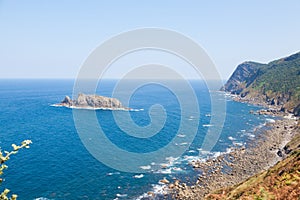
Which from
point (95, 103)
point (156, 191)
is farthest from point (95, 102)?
point (156, 191)

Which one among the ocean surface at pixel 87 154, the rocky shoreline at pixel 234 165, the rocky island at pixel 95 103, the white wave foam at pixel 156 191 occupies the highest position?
the rocky island at pixel 95 103

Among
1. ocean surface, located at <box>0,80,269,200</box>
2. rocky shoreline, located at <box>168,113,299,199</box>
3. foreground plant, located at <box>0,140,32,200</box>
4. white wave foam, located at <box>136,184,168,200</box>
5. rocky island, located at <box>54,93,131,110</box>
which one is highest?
foreground plant, located at <box>0,140,32,200</box>

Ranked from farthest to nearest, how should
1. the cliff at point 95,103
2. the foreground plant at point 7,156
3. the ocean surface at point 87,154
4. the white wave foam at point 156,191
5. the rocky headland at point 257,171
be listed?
the cliff at point 95,103 < the ocean surface at point 87,154 < the white wave foam at point 156,191 < the rocky headland at point 257,171 < the foreground plant at point 7,156

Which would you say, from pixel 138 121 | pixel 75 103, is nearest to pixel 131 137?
pixel 138 121

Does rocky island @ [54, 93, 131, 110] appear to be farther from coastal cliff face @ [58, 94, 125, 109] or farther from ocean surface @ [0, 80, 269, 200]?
ocean surface @ [0, 80, 269, 200]

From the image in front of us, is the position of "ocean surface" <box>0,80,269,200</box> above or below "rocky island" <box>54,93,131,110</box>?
below

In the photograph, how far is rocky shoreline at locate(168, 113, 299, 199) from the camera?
55375 mm

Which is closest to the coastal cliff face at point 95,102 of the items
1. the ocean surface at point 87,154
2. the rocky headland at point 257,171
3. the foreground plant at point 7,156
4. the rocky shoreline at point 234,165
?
the ocean surface at point 87,154

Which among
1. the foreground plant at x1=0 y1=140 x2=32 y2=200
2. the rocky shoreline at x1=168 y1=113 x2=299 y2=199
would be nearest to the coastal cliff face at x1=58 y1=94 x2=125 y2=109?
the rocky shoreline at x1=168 y1=113 x2=299 y2=199

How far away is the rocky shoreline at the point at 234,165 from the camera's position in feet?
182

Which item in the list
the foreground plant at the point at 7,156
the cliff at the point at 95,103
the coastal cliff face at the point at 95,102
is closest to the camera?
the foreground plant at the point at 7,156

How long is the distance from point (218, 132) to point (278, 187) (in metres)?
74.9

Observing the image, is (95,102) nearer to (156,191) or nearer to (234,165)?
(234,165)

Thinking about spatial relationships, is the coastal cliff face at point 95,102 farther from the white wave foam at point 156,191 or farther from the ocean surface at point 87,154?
the white wave foam at point 156,191
